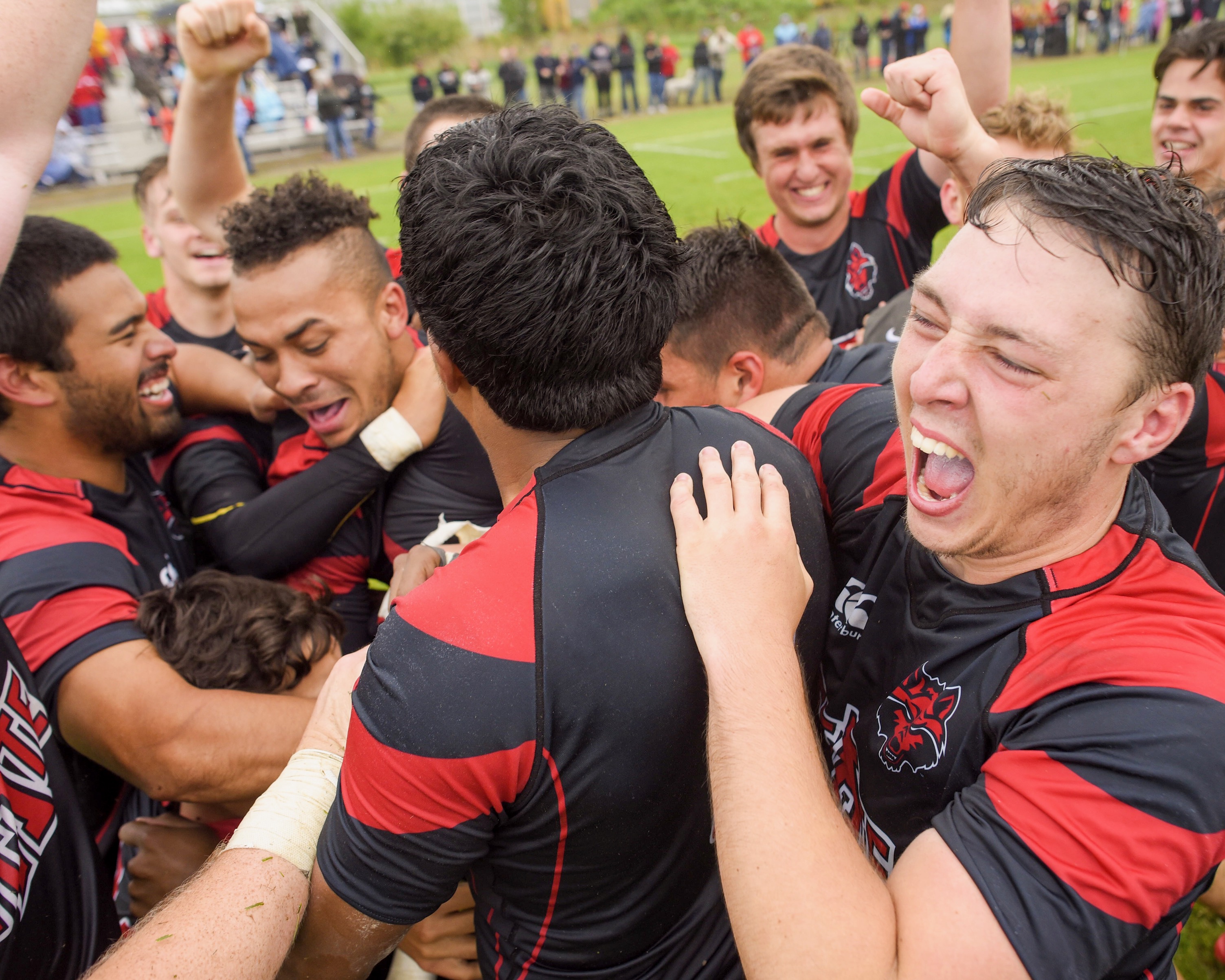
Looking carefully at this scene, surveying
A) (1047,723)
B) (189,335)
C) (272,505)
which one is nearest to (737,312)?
(272,505)

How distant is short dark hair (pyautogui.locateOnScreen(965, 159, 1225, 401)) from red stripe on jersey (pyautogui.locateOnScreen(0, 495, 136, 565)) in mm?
2658

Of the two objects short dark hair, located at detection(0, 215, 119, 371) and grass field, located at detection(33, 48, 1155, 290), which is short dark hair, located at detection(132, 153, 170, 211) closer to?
short dark hair, located at detection(0, 215, 119, 371)

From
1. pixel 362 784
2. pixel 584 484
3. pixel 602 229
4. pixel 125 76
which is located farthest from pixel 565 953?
pixel 125 76

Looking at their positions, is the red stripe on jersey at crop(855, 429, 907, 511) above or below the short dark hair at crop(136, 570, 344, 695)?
above

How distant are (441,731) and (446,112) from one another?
4.41 metres

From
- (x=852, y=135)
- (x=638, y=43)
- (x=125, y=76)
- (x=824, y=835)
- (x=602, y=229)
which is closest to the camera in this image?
(x=824, y=835)

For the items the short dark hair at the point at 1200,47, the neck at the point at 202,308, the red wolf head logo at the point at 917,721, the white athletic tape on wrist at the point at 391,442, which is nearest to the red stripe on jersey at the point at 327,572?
the white athletic tape on wrist at the point at 391,442

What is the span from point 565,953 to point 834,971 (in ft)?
2.15

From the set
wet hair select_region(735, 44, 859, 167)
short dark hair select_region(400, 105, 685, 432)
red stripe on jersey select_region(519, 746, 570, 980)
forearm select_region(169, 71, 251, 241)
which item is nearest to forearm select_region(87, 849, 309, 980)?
red stripe on jersey select_region(519, 746, 570, 980)

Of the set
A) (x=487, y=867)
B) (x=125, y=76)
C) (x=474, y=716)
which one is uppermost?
(x=125, y=76)

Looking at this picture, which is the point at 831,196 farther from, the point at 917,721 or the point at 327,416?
the point at 917,721

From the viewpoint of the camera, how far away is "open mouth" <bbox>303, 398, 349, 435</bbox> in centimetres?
310

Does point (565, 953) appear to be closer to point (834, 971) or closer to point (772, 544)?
point (834, 971)

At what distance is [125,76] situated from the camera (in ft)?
114
